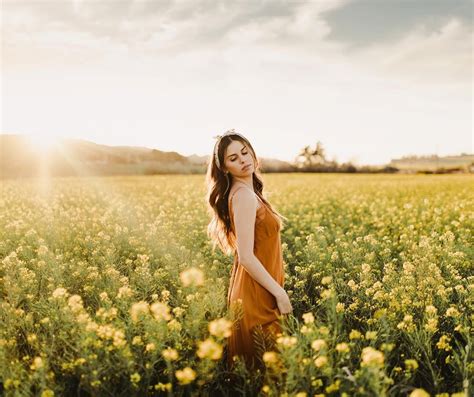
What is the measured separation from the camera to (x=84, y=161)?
55656 mm

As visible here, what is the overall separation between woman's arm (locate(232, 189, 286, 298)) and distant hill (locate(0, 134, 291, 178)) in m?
35.8

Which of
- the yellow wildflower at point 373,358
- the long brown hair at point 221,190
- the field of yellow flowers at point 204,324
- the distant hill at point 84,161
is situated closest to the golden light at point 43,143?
the distant hill at point 84,161

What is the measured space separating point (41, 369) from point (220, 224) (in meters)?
1.93

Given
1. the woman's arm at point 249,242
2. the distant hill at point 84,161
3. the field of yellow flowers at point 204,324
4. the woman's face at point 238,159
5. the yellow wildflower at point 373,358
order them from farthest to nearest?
Answer: the distant hill at point 84,161 → the woman's face at point 238,159 → the woman's arm at point 249,242 → the field of yellow flowers at point 204,324 → the yellow wildflower at point 373,358

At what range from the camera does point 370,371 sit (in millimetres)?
2588

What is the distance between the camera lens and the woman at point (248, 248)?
3.70 m

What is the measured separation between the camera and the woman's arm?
3.67 meters

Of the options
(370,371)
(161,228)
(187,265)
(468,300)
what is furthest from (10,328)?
(161,228)

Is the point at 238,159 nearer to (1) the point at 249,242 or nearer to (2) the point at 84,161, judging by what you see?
(1) the point at 249,242

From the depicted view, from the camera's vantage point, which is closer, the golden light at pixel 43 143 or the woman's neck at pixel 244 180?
the woman's neck at pixel 244 180

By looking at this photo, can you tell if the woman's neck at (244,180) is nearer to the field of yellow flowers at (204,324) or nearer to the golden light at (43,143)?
the field of yellow flowers at (204,324)

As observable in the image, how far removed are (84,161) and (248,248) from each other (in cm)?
5515

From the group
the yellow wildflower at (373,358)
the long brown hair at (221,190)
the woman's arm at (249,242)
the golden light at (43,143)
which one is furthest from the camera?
the golden light at (43,143)

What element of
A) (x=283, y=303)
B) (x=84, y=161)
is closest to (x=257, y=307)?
(x=283, y=303)
